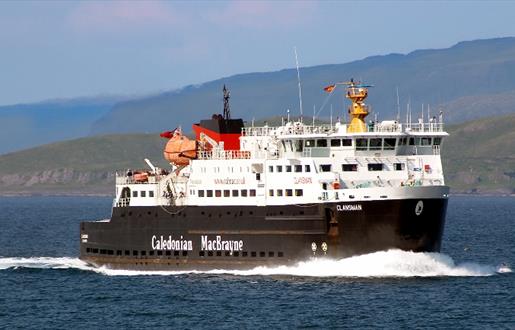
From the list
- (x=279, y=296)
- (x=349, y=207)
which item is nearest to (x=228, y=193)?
(x=349, y=207)

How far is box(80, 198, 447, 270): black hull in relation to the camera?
55.5 m

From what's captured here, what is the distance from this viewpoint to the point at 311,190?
57094 mm

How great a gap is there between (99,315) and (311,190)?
12.6 metres

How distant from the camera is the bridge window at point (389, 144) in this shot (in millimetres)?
57422

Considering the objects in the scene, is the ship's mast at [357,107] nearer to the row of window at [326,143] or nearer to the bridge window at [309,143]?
the row of window at [326,143]

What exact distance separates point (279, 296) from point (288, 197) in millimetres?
7196

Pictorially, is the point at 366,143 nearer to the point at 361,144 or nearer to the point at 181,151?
the point at 361,144

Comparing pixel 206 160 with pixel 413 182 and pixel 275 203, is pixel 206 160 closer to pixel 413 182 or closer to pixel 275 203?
pixel 275 203

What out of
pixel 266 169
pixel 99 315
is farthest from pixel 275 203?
pixel 99 315

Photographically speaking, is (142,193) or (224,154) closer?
(224,154)

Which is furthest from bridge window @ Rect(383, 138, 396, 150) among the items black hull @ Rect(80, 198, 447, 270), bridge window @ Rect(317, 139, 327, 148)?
black hull @ Rect(80, 198, 447, 270)

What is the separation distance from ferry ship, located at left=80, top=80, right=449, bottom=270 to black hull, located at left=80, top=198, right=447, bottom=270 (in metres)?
0.05

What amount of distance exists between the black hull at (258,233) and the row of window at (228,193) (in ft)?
2.55

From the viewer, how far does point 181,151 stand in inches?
2477
